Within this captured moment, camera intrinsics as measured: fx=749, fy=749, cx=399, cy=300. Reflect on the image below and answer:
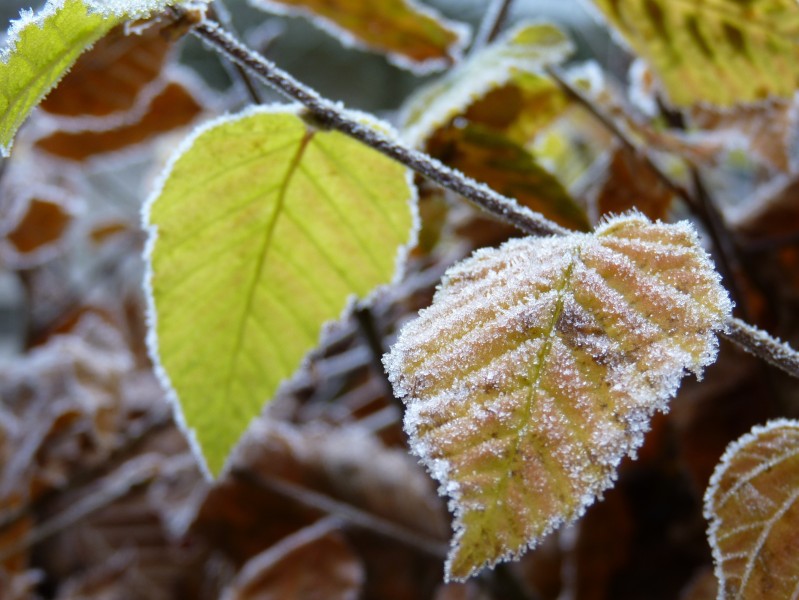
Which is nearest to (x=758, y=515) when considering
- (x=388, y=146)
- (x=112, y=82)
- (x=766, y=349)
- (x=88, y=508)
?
(x=766, y=349)

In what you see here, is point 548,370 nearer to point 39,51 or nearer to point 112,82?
point 39,51

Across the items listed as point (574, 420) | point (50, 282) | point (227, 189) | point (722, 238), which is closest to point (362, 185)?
point (227, 189)

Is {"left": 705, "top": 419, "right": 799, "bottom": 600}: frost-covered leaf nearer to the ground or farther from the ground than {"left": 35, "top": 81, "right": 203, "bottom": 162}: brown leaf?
nearer to the ground

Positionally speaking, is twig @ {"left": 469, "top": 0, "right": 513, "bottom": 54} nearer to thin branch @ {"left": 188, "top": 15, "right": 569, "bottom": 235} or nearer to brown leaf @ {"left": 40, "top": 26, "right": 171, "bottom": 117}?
thin branch @ {"left": 188, "top": 15, "right": 569, "bottom": 235}

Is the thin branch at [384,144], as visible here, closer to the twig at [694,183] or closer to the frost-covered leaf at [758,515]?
the frost-covered leaf at [758,515]

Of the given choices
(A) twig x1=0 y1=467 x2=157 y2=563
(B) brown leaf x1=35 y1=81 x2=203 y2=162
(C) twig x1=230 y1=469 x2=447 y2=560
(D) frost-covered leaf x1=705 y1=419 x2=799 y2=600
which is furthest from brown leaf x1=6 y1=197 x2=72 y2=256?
(D) frost-covered leaf x1=705 y1=419 x2=799 y2=600

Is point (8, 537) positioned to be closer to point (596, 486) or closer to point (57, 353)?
point (57, 353)
